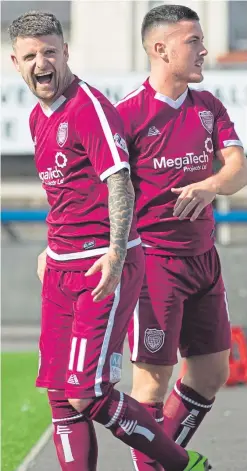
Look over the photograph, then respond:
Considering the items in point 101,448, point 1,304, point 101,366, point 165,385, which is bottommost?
point 1,304

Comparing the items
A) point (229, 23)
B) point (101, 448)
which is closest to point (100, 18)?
point (229, 23)

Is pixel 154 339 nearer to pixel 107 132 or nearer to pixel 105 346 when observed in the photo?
pixel 105 346

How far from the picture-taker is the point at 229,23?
20.2 meters

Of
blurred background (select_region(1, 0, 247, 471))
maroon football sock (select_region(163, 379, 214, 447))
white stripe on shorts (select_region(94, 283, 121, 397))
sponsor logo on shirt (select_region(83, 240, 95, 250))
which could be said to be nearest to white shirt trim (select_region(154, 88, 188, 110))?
sponsor logo on shirt (select_region(83, 240, 95, 250))

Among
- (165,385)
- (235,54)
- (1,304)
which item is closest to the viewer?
(165,385)

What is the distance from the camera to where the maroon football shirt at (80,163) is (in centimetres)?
477

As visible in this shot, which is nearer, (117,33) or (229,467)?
(229,467)

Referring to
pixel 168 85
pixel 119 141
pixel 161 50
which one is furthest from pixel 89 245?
pixel 161 50

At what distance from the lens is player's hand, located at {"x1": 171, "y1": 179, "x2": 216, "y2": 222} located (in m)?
5.24

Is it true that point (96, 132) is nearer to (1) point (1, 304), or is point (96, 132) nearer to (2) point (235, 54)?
(1) point (1, 304)

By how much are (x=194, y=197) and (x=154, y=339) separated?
721 millimetres

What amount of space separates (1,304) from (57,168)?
9.62 m

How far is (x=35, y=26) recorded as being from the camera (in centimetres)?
488

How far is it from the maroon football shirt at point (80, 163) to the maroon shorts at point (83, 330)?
121 mm
